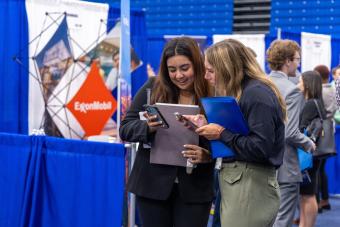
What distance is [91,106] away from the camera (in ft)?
13.3

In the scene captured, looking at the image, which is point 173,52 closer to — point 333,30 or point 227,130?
point 227,130

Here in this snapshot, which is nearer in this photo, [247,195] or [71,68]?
[247,195]

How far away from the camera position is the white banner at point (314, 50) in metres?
6.26

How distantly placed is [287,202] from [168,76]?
131cm

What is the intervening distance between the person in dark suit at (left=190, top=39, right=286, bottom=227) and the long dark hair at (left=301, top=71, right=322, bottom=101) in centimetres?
198

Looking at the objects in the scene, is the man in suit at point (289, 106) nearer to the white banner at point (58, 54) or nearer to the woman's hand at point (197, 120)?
the woman's hand at point (197, 120)

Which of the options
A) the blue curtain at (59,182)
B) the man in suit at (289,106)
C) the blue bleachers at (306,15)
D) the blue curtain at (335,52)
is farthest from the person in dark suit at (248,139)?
the blue bleachers at (306,15)

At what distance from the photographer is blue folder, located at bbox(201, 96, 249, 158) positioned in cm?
153

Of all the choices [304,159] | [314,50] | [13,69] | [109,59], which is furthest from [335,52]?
[13,69]

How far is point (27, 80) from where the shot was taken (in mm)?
3742

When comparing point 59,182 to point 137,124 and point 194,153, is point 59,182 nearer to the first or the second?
point 137,124

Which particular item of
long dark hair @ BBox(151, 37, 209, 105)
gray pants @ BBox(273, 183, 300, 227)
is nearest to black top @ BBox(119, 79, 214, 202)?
long dark hair @ BBox(151, 37, 209, 105)

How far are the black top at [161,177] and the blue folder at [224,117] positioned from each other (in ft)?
0.60

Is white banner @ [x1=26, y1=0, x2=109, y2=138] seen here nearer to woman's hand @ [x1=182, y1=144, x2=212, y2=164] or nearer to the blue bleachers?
woman's hand @ [x1=182, y1=144, x2=212, y2=164]
